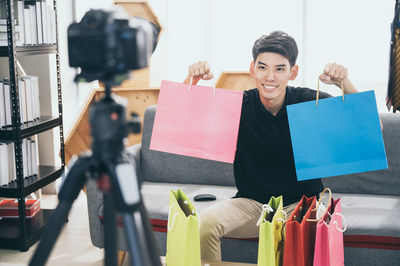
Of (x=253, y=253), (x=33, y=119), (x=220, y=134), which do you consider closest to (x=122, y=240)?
(x=253, y=253)

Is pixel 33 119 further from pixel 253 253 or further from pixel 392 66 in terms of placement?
pixel 392 66

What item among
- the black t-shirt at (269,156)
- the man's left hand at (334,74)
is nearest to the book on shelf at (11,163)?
the black t-shirt at (269,156)

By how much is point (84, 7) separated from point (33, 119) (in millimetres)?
1621

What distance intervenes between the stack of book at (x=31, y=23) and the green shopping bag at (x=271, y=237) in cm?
175

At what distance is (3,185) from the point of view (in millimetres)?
2623

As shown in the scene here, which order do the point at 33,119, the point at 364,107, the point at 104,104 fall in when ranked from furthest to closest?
the point at 33,119, the point at 364,107, the point at 104,104

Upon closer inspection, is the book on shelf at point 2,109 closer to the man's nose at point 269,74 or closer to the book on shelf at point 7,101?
the book on shelf at point 7,101

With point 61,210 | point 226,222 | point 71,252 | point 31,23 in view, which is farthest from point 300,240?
point 31,23

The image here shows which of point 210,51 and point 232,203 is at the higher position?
point 210,51

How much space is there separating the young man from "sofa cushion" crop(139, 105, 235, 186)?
0.56m

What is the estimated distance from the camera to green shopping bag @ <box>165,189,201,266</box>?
160 cm

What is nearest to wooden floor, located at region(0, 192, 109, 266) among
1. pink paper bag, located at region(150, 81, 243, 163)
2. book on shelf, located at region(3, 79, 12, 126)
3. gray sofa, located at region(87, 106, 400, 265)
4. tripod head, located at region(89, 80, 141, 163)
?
gray sofa, located at region(87, 106, 400, 265)

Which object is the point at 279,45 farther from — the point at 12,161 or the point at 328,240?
the point at 12,161

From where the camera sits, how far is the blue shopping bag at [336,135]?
5.36 feet
